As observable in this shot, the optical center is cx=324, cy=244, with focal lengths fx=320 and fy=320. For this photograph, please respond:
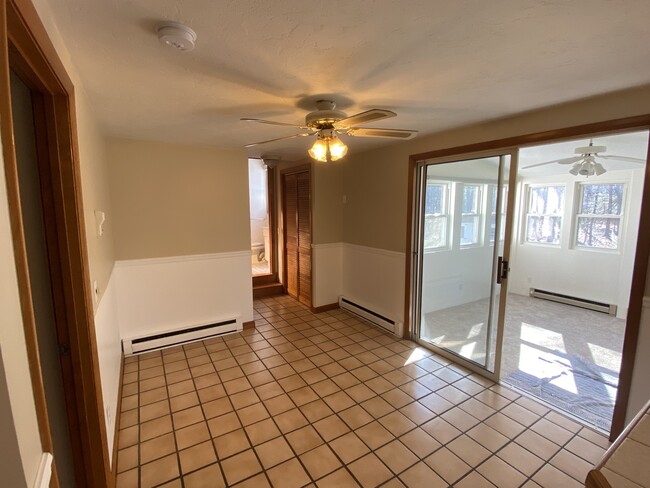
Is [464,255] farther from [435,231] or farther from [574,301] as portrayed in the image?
[574,301]

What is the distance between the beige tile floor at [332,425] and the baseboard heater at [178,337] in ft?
0.29


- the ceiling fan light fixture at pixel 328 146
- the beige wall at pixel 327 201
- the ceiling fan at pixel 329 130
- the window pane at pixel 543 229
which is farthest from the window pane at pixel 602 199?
the ceiling fan light fixture at pixel 328 146

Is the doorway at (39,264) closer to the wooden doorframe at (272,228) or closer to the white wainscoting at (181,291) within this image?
the white wainscoting at (181,291)

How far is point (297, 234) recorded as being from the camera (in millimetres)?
4672

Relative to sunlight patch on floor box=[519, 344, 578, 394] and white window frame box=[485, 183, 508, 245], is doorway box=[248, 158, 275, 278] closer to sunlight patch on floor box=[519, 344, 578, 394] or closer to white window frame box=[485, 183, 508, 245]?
white window frame box=[485, 183, 508, 245]

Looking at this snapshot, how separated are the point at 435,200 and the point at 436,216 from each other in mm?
166

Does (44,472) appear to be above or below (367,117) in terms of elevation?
below

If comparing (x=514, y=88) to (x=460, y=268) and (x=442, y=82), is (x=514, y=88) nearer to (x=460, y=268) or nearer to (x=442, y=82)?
(x=442, y=82)

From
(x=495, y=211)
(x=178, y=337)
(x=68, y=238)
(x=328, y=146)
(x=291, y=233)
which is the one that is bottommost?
(x=178, y=337)

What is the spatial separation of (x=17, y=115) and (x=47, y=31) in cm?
37

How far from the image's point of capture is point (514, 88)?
179cm

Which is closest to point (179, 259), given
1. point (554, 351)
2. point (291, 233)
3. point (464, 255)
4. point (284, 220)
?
point (291, 233)

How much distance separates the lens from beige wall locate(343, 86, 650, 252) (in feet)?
6.30

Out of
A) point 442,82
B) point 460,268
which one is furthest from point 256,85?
point 460,268
